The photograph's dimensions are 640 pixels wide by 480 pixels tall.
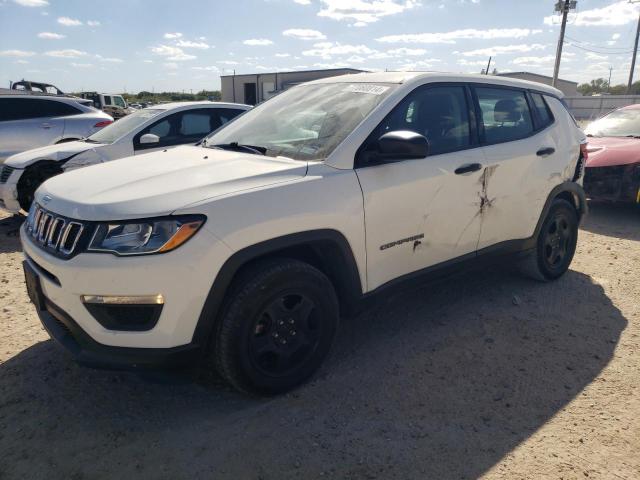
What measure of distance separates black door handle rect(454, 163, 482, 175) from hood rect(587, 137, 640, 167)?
14.9 ft

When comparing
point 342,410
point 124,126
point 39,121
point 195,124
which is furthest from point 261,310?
point 39,121

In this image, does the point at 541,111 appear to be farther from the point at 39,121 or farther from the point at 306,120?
the point at 39,121

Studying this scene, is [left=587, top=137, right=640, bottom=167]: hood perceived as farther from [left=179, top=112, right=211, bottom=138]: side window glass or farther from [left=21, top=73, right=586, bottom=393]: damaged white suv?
[left=179, top=112, right=211, bottom=138]: side window glass

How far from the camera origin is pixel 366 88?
3.34 meters

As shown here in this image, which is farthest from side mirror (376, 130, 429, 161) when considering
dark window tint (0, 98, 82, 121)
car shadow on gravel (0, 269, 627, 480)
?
dark window tint (0, 98, 82, 121)

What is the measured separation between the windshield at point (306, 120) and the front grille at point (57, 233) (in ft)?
3.87

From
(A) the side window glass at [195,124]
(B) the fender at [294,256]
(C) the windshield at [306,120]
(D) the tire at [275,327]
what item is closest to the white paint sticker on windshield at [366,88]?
(C) the windshield at [306,120]

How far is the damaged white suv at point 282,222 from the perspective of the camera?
2.30 meters

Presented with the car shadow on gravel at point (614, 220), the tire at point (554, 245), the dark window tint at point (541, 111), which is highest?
the dark window tint at point (541, 111)

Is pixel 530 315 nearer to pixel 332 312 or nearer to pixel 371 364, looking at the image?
pixel 371 364

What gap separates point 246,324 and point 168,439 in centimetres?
68

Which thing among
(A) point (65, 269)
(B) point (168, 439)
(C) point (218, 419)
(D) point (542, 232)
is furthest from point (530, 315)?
(A) point (65, 269)

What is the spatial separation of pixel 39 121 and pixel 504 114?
24.0 feet

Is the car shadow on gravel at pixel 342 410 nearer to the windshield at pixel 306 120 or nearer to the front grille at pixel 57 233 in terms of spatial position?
the front grille at pixel 57 233
